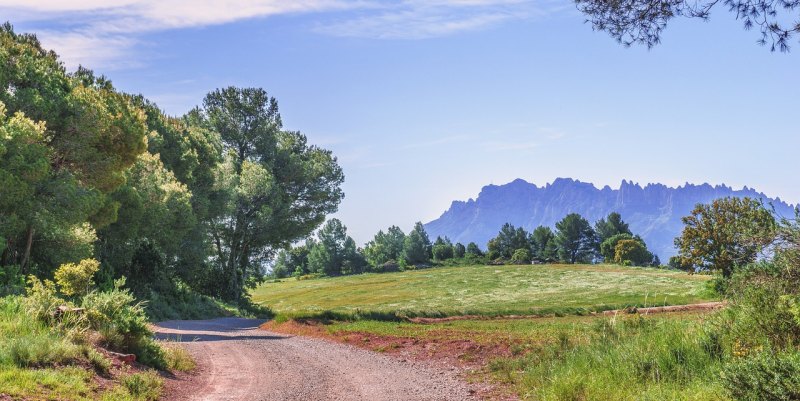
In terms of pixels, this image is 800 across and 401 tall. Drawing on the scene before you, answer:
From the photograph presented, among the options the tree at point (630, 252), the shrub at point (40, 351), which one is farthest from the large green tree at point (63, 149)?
the tree at point (630, 252)

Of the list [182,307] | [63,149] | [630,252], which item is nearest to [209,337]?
[63,149]

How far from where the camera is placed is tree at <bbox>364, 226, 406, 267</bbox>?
5955 inches

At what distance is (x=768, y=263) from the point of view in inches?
469

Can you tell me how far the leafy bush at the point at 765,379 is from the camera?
26.9 feet

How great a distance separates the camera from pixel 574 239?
145625 mm

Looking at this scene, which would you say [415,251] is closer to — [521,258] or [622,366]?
[521,258]

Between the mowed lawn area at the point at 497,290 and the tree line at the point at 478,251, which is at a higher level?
the tree line at the point at 478,251

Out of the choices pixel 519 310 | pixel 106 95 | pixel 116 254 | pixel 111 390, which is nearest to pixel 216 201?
pixel 116 254

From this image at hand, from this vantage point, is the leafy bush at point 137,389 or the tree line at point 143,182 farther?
the tree line at point 143,182

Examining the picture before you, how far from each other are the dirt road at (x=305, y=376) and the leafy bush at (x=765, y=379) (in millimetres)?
5458

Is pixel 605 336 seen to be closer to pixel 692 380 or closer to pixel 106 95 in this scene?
pixel 692 380

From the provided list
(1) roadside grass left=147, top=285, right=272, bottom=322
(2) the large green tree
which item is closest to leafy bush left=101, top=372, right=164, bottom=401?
(2) the large green tree

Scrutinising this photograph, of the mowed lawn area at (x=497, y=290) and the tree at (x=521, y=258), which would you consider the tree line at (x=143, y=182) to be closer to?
the mowed lawn area at (x=497, y=290)

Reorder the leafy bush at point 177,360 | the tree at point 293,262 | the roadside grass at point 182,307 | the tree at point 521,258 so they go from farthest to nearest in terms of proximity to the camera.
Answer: the tree at point 293,262
the tree at point 521,258
the roadside grass at point 182,307
the leafy bush at point 177,360
